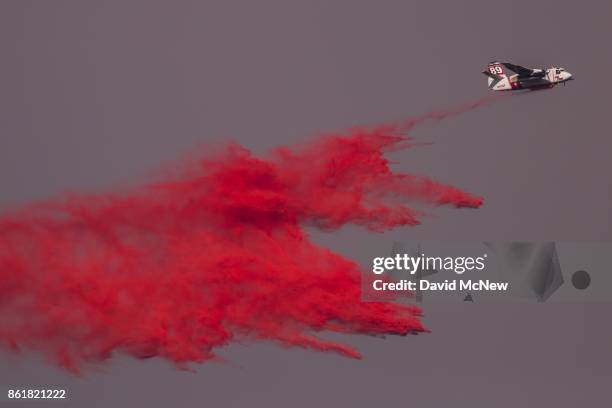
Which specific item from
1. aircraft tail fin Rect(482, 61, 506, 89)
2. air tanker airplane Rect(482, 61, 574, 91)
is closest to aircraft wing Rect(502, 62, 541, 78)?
air tanker airplane Rect(482, 61, 574, 91)

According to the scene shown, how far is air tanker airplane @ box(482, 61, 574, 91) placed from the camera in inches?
630

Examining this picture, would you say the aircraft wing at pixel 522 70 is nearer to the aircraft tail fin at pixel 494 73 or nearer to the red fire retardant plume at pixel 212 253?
the aircraft tail fin at pixel 494 73

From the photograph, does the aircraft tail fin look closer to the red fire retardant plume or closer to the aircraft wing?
the aircraft wing

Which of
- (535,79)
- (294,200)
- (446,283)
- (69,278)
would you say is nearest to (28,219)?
(69,278)

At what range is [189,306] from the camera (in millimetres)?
16141

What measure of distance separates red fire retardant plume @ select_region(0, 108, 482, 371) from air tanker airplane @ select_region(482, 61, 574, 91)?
1.01 meters

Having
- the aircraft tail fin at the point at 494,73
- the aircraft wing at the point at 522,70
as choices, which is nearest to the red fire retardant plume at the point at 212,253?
the aircraft tail fin at the point at 494,73

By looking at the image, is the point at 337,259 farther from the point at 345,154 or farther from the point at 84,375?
the point at 84,375

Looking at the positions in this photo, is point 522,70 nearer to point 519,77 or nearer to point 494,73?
point 519,77

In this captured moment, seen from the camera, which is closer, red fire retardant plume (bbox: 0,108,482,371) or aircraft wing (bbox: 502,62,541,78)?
aircraft wing (bbox: 502,62,541,78)

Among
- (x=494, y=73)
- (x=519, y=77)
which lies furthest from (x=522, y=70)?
(x=494, y=73)

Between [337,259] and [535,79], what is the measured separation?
374 cm

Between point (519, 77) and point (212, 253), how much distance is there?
497cm

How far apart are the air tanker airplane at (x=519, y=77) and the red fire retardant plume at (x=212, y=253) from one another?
1011mm
